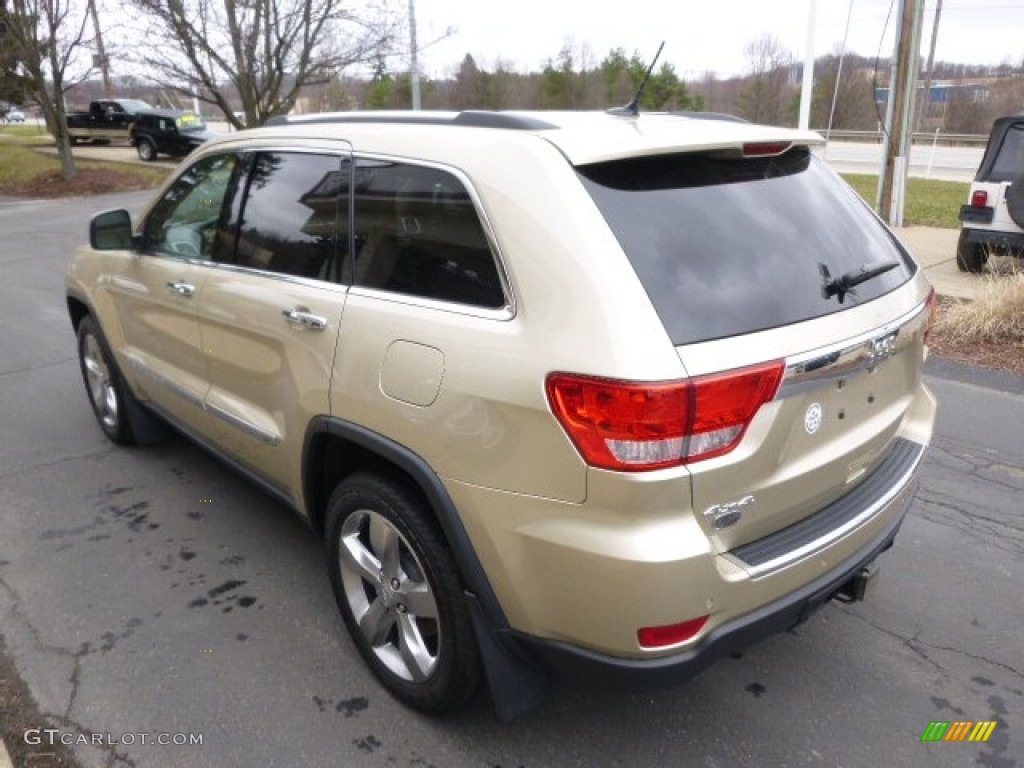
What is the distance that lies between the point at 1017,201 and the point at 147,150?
24.9m

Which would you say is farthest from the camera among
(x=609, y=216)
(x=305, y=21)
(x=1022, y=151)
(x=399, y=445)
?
(x=305, y=21)

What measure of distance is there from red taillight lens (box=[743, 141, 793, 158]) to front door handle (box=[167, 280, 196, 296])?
2.29 metres

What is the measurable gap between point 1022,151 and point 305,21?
1238 cm

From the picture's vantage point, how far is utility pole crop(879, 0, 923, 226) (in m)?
10.3

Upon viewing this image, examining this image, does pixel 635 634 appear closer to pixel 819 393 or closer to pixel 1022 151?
pixel 819 393

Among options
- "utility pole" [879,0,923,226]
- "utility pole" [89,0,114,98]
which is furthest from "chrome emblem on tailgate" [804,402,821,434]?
"utility pole" [89,0,114,98]

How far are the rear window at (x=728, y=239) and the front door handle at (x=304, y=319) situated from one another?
39.6 inches

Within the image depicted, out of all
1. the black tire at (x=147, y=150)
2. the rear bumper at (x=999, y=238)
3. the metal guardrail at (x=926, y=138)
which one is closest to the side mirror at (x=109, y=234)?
the rear bumper at (x=999, y=238)

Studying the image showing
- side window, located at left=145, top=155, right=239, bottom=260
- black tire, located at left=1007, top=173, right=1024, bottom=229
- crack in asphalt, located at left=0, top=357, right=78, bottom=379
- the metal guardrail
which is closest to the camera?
side window, located at left=145, top=155, right=239, bottom=260

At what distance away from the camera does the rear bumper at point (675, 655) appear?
200cm

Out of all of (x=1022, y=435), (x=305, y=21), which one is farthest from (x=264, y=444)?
(x=305, y=21)

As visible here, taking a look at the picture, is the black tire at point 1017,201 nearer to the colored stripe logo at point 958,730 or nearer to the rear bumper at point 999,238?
the rear bumper at point 999,238

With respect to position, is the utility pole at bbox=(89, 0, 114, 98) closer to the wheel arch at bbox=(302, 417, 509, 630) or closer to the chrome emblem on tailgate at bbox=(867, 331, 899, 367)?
the wheel arch at bbox=(302, 417, 509, 630)

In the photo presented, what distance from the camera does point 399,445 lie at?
7.57ft
